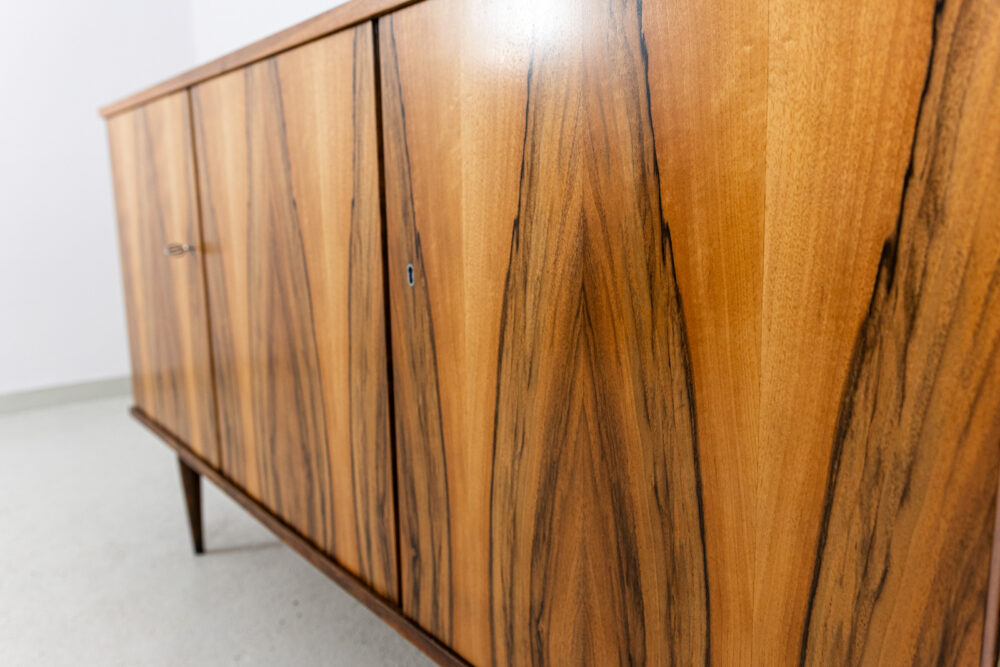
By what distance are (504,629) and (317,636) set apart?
2.19 ft

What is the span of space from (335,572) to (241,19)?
148 centimetres

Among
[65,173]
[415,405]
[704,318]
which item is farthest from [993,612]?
[65,173]

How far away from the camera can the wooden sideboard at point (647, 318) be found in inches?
15.0

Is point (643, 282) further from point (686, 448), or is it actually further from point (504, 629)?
point (504, 629)

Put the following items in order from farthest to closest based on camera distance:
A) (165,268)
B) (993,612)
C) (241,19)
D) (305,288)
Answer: (241,19) → (165,268) → (305,288) → (993,612)

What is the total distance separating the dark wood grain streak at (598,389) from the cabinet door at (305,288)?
218mm

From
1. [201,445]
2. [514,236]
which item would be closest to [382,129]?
[514,236]

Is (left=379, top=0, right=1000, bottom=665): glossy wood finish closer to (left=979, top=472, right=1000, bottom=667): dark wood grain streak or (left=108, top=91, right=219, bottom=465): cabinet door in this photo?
(left=979, top=472, right=1000, bottom=667): dark wood grain streak

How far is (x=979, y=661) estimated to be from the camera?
1.25 feet

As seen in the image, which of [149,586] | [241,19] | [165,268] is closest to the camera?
[165,268]

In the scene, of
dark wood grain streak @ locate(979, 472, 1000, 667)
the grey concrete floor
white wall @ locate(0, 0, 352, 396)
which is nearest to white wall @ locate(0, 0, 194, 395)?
white wall @ locate(0, 0, 352, 396)

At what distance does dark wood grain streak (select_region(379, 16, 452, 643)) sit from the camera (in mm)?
707

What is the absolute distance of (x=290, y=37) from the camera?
2.71 ft

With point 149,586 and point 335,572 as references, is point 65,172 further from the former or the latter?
point 335,572
